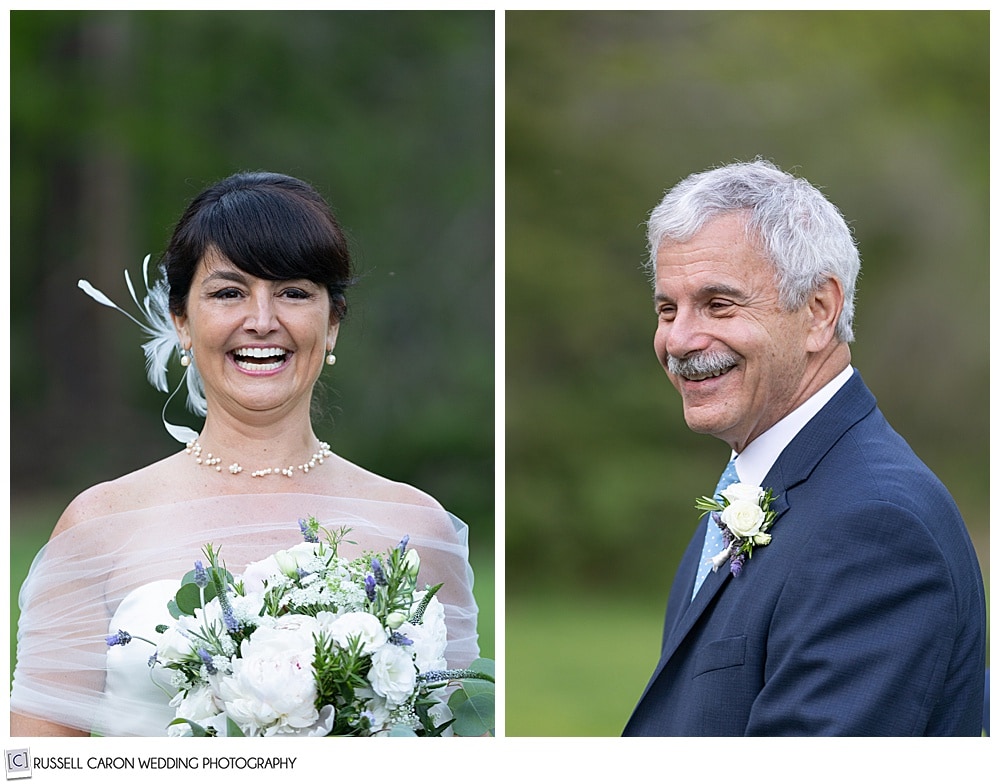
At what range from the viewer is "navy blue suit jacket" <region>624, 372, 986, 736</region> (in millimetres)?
2303

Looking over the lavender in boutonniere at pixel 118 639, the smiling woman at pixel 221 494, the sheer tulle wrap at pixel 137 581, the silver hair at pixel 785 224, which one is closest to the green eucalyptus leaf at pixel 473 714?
the smiling woman at pixel 221 494

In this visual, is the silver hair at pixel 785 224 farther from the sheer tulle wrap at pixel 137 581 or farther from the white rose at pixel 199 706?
the white rose at pixel 199 706

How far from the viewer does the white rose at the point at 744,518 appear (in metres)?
2.58

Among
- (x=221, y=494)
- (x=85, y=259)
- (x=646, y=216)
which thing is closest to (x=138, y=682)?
(x=221, y=494)

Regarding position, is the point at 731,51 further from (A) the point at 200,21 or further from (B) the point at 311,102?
(A) the point at 200,21

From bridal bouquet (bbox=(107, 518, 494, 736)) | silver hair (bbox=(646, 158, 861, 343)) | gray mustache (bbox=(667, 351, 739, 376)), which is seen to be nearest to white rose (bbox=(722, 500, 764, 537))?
gray mustache (bbox=(667, 351, 739, 376))

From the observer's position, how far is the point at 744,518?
2.58 metres

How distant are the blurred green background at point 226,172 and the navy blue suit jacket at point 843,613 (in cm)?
305

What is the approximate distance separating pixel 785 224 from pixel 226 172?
4126 millimetres

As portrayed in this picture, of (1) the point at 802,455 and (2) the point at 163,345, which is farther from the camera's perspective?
(2) the point at 163,345

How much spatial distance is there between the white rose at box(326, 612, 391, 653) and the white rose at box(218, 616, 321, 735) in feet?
0.16

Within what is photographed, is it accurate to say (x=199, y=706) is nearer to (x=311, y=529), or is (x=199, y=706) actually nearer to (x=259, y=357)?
(x=311, y=529)

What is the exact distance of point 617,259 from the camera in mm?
8891

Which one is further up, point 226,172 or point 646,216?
point 646,216
